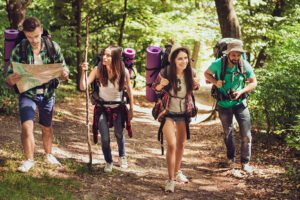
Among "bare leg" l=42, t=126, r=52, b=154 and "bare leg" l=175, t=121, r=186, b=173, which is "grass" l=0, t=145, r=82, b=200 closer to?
"bare leg" l=42, t=126, r=52, b=154

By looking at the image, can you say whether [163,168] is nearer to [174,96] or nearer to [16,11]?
[174,96]

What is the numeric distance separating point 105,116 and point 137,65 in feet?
59.6

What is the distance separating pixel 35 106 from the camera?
6.31 meters

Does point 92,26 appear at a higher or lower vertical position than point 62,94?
higher

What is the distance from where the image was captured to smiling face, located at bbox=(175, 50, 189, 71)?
20.0 feet

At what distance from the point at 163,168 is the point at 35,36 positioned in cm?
348

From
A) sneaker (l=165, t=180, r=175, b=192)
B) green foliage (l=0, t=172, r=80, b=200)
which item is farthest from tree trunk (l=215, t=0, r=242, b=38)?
green foliage (l=0, t=172, r=80, b=200)

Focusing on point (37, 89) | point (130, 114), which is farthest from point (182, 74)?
point (37, 89)

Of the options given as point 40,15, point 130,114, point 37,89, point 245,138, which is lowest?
point 245,138

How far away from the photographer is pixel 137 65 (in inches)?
972

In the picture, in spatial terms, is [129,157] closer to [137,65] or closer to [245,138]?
[245,138]

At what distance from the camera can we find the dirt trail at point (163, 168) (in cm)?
617

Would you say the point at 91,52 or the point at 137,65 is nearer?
the point at 91,52

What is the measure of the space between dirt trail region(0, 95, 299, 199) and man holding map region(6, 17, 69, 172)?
0.91 metres
